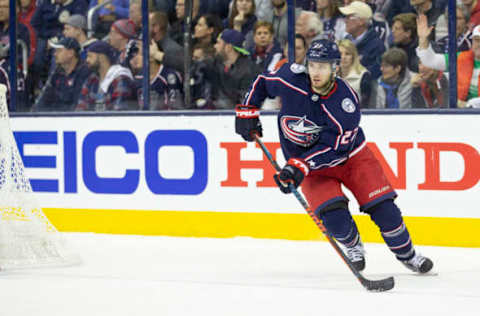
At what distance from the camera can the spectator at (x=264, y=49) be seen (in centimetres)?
622

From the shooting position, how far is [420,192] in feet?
18.8

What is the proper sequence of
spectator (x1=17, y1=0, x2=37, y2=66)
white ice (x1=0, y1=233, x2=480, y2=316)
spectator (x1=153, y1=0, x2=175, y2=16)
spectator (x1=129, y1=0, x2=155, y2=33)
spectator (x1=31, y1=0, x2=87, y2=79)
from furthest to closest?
1. spectator (x1=17, y1=0, x2=37, y2=66)
2. spectator (x1=31, y1=0, x2=87, y2=79)
3. spectator (x1=129, y1=0, x2=155, y2=33)
4. spectator (x1=153, y1=0, x2=175, y2=16)
5. white ice (x1=0, y1=233, x2=480, y2=316)

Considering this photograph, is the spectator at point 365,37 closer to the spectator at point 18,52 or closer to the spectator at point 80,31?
the spectator at point 80,31

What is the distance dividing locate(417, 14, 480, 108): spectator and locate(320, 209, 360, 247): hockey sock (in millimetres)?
1374

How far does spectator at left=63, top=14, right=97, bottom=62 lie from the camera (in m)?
6.76

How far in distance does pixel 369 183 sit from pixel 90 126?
2511 mm

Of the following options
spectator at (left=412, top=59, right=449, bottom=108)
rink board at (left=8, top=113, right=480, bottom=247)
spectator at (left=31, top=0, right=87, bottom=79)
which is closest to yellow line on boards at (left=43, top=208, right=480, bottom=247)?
rink board at (left=8, top=113, right=480, bottom=247)

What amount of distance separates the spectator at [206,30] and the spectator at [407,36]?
1189 millimetres

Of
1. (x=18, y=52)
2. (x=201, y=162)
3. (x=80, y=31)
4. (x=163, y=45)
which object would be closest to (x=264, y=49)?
(x=163, y=45)

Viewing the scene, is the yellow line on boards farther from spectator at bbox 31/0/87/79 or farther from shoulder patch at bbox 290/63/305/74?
shoulder patch at bbox 290/63/305/74

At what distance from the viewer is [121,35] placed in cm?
667

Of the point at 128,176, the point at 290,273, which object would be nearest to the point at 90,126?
the point at 128,176

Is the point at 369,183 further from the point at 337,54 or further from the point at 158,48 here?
the point at 158,48

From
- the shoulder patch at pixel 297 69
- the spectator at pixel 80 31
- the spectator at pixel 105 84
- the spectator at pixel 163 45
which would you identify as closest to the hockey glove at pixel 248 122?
the shoulder patch at pixel 297 69
